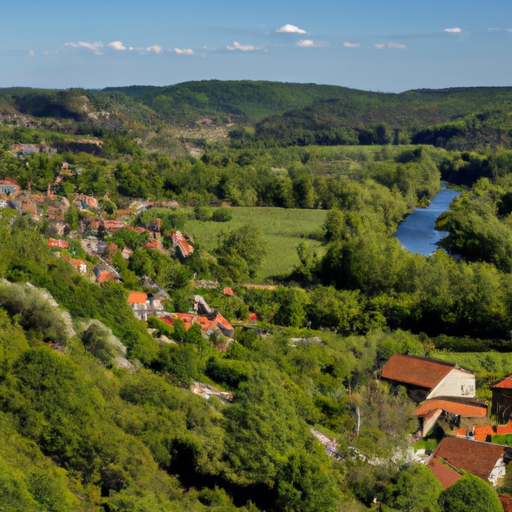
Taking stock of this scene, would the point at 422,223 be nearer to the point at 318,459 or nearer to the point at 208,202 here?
the point at 208,202

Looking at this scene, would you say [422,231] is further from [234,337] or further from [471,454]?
[471,454]

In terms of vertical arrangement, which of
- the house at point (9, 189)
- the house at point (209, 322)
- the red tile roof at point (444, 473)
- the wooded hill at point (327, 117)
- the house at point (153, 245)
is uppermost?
the wooded hill at point (327, 117)

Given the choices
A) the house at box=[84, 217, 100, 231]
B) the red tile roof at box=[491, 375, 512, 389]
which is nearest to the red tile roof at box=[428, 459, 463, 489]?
the red tile roof at box=[491, 375, 512, 389]

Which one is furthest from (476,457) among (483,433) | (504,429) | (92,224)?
(92,224)

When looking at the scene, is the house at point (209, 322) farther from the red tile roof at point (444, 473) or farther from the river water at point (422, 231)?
the river water at point (422, 231)

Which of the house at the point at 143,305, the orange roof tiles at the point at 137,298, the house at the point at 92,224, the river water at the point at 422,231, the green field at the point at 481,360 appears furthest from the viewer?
the river water at the point at 422,231

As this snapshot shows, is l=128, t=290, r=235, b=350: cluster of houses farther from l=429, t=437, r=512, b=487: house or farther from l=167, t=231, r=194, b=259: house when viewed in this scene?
l=167, t=231, r=194, b=259: house

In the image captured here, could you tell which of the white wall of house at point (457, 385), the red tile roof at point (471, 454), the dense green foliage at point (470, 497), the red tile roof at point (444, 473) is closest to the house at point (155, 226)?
the white wall of house at point (457, 385)
